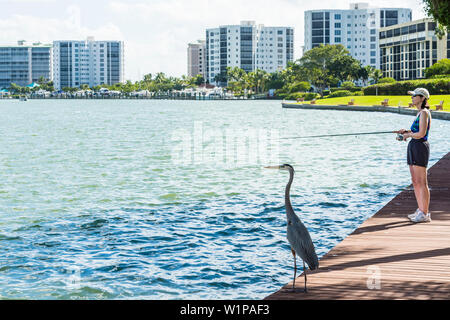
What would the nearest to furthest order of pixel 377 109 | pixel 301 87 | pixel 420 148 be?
pixel 420 148 → pixel 377 109 → pixel 301 87

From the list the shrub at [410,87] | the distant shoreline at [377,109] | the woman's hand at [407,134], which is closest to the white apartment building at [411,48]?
the shrub at [410,87]

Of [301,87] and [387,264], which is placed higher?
[301,87]

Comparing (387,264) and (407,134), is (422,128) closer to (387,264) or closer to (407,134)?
(407,134)

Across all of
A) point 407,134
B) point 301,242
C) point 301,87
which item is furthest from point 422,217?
point 301,87

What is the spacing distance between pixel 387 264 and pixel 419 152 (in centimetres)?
272

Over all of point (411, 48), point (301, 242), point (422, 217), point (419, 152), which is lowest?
point (422, 217)

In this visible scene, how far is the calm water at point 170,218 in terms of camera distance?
34.9 ft

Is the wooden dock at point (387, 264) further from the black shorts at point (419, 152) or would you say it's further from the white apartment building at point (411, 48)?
the white apartment building at point (411, 48)

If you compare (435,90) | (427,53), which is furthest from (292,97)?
(435,90)

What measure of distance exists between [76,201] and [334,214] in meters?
8.02

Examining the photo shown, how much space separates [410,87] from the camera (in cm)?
8875

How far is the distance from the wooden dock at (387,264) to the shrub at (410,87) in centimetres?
7268

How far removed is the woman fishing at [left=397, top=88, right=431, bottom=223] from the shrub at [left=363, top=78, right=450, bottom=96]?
73.5 m
